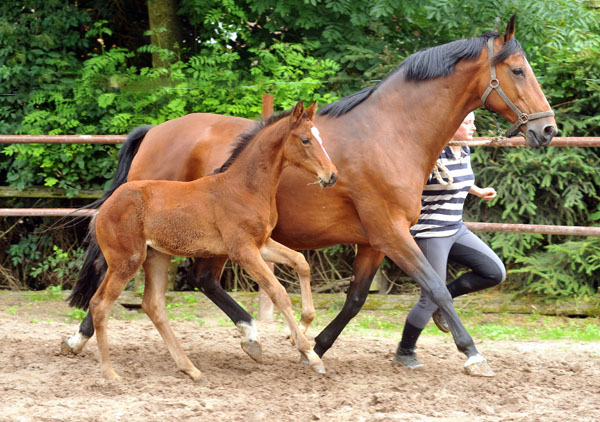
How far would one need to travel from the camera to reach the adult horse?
14.0 ft

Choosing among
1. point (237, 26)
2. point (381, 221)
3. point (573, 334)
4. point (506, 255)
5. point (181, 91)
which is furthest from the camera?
point (237, 26)

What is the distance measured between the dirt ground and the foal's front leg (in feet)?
0.77

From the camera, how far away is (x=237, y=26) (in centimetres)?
781

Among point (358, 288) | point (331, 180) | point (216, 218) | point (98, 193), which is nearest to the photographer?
point (331, 180)

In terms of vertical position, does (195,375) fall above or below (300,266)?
below

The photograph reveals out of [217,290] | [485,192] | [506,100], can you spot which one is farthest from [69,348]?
[506,100]

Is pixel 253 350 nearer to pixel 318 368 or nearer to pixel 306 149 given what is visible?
pixel 318 368

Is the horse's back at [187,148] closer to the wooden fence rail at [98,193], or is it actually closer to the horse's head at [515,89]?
the wooden fence rail at [98,193]

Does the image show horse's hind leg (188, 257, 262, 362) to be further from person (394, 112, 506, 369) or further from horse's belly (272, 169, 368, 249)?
person (394, 112, 506, 369)

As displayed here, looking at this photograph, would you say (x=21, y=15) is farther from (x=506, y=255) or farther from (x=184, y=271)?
(x=506, y=255)

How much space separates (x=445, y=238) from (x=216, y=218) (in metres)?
1.44

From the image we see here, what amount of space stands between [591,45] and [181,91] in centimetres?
385

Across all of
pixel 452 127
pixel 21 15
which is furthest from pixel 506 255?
pixel 21 15

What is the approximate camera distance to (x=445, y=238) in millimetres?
4613
